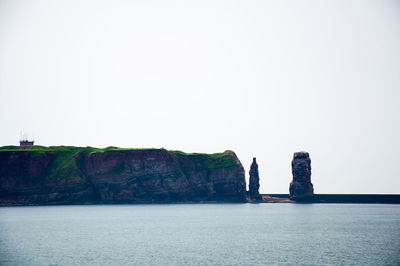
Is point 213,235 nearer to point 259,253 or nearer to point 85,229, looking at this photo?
point 259,253

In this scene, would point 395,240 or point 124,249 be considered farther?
point 395,240

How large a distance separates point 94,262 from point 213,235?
34589 millimetres

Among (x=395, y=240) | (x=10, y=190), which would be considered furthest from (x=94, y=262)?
(x=10, y=190)

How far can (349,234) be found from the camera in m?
88.3

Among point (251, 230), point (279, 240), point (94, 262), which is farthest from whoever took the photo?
point (251, 230)

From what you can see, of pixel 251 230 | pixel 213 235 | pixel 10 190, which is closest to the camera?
pixel 213 235

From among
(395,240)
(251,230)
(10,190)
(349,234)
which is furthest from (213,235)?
(10,190)

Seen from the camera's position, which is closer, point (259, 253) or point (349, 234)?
point (259, 253)

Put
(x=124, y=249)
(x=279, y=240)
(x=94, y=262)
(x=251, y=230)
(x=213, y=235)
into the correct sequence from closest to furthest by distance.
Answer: (x=94, y=262) → (x=124, y=249) → (x=279, y=240) → (x=213, y=235) → (x=251, y=230)

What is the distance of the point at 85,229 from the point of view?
96.1 meters

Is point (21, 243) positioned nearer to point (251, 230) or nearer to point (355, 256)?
point (251, 230)

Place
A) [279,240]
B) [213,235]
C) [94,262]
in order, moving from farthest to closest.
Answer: [213,235] → [279,240] → [94,262]

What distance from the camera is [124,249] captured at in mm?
66938

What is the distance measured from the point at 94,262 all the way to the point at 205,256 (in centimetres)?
1542
